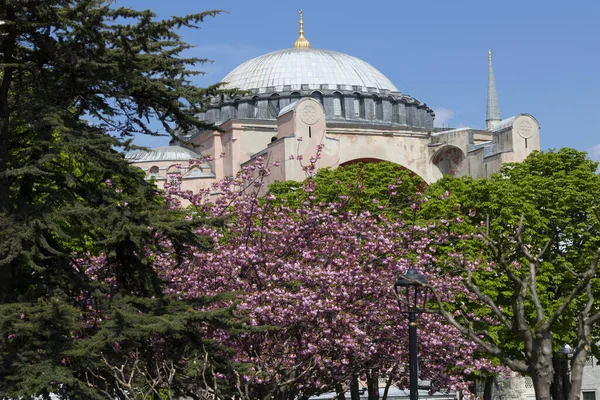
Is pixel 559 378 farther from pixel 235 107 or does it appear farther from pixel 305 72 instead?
pixel 305 72

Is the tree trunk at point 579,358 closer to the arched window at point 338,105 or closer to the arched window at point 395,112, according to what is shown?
the arched window at point 338,105

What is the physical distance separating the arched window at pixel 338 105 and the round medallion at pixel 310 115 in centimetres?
1275

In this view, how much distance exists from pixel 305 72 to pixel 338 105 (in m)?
5.21

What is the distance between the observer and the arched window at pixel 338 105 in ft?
245

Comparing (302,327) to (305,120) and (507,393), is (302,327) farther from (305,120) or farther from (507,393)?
(305,120)

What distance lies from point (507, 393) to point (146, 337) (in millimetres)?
33106

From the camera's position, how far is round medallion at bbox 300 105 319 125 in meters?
61.4

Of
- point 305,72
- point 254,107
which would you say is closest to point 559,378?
point 254,107

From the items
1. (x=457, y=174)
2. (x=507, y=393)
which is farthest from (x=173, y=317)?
(x=457, y=174)

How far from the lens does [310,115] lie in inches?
2422

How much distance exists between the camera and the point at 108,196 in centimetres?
1891

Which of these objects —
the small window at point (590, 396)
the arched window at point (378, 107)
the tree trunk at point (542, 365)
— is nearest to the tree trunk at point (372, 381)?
the tree trunk at point (542, 365)

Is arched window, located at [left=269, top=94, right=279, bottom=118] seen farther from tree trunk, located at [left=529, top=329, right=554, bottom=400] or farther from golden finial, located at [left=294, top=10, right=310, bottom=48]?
tree trunk, located at [left=529, top=329, right=554, bottom=400]

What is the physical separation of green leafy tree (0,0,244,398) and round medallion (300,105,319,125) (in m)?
41.0
